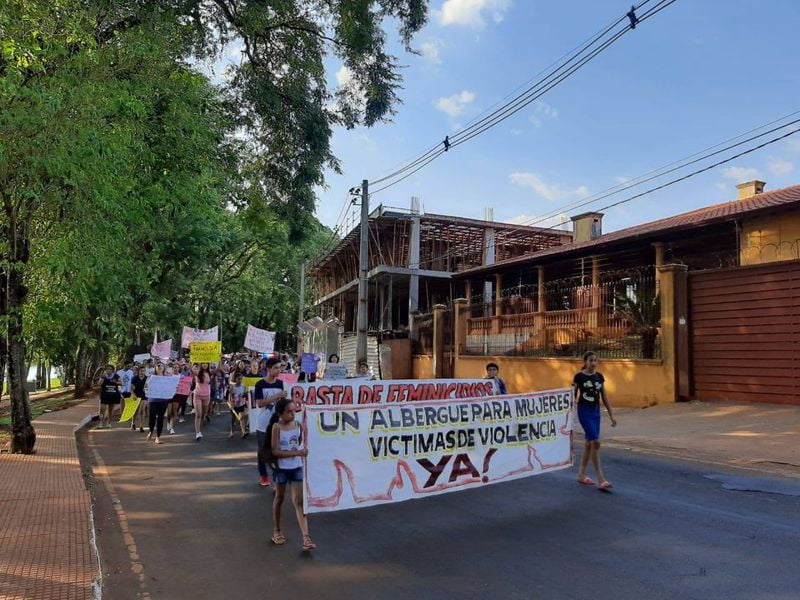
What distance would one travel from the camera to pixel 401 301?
43.4 metres

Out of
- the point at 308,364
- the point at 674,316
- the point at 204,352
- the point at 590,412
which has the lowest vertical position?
the point at 590,412

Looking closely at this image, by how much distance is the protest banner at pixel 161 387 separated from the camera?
13633mm

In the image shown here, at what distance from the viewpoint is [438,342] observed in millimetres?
27578

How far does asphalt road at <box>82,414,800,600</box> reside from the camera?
15.7ft

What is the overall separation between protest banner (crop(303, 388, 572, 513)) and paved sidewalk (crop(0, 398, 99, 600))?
202 cm

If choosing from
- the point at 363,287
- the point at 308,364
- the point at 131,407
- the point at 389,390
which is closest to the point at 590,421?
the point at 389,390

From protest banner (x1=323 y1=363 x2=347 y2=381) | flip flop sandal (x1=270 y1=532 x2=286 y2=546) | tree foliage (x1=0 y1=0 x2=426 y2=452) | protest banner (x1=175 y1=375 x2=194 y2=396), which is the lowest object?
flip flop sandal (x1=270 y1=532 x2=286 y2=546)

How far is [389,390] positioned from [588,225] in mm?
23558

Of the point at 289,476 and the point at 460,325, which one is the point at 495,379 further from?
the point at 460,325

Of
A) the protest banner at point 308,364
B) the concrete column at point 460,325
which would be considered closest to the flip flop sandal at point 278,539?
the protest banner at point 308,364

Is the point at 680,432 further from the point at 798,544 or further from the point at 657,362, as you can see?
the point at 798,544

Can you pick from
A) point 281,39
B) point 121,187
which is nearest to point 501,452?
point 121,187

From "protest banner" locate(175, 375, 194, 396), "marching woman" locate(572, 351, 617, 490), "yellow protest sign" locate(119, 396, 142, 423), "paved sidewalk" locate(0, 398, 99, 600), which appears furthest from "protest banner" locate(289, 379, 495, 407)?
"yellow protest sign" locate(119, 396, 142, 423)

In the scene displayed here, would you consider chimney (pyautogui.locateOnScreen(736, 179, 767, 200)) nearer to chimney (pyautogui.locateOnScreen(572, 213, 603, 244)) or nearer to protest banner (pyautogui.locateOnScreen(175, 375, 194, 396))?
chimney (pyautogui.locateOnScreen(572, 213, 603, 244))
